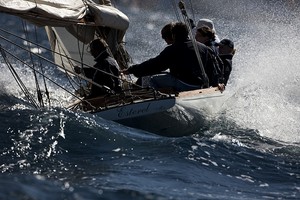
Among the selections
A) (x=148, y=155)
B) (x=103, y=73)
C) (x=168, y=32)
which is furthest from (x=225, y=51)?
(x=148, y=155)

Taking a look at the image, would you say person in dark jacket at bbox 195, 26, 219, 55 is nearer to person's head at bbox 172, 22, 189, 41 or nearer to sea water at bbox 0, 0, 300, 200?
sea water at bbox 0, 0, 300, 200


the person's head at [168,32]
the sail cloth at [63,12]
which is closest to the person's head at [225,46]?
the sail cloth at [63,12]

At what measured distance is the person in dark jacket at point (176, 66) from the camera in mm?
10539

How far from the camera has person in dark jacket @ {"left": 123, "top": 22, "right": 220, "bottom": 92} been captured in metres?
10.5

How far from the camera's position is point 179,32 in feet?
34.9

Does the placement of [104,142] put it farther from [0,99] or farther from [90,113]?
[0,99]

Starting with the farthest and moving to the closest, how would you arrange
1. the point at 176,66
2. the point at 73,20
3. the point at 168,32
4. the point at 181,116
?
the point at 168,32 < the point at 176,66 < the point at 73,20 < the point at 181,116

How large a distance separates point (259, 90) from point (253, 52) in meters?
6.18

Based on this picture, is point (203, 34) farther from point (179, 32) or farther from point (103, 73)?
point (103, 73)

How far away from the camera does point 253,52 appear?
1845 centimetres

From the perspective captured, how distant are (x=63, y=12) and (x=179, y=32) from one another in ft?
4.26

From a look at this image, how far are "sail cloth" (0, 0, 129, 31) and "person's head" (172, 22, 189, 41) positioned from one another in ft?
2.81

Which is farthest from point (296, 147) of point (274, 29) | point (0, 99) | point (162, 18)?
point (162, 18)

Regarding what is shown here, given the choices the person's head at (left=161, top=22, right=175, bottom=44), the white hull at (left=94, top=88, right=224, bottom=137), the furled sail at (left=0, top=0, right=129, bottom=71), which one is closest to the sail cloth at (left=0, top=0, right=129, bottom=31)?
the furled sail at (left=0, top=0, right=129, bottom=71)
